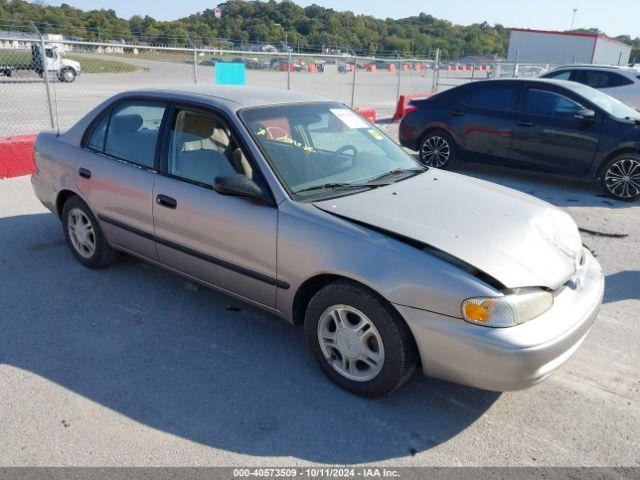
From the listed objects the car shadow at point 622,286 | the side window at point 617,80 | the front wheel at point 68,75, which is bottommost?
the car shadow at point 622,286

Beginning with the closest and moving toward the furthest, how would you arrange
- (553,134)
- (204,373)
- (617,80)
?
(204,373)
(553,134)
(617,80)

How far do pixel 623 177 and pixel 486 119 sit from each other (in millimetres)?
2056

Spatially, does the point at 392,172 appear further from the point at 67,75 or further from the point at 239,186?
the point at 67,75

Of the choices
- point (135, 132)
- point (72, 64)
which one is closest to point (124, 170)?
point (135, 132)

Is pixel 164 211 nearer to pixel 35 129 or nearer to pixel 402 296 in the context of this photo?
pixel 402 296

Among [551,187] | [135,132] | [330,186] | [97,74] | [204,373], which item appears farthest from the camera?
[97,74]

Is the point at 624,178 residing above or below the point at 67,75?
below

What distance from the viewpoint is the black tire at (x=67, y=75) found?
21920 mm

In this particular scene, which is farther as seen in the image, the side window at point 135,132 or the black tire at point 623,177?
the black tire at point 623,177

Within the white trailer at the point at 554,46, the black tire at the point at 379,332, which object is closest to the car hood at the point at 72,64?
the black tire at the point at 379,332

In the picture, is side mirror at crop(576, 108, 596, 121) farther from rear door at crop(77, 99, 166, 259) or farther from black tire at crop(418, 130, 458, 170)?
rear door at crop(77, 99, 166, 259)

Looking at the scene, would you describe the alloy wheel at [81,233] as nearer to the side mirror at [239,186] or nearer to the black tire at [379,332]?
the side mirror at [239,186]

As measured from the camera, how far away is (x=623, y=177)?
23.2 ft

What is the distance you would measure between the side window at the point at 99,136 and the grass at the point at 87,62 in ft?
29.7
